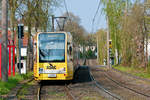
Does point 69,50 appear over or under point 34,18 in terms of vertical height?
under

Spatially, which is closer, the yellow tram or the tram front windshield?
the yellow tram

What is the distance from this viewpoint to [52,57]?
52.8 feet

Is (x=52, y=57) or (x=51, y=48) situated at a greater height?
(x=51, y=48)

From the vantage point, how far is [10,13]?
23359 mm

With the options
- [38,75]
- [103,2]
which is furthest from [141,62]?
[103,2]

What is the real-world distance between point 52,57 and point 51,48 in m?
0.50

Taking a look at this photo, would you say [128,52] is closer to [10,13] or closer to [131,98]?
[10,13]

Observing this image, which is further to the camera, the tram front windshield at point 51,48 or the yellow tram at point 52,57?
the tram front windshield at point 51,48

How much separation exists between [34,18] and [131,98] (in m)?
15.7

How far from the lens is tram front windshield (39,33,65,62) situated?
16094mm

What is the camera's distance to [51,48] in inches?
637

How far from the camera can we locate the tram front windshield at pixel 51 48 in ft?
52.8

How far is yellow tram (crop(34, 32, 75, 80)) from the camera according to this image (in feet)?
52.3

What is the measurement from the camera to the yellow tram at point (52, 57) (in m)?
16.0
